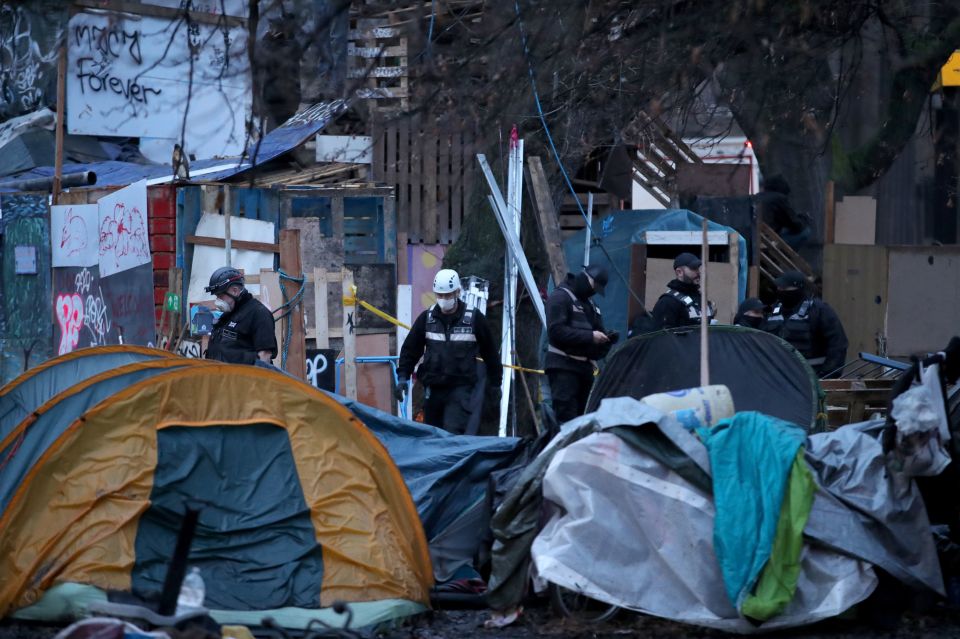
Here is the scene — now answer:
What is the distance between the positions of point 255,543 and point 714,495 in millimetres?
2461

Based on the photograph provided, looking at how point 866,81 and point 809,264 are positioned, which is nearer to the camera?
point 866,81

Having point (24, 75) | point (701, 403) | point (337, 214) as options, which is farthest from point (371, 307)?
point (24, 75)

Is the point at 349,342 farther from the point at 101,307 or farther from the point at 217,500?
the point at 217,500

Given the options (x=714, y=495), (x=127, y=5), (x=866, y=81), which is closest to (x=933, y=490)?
(x=714, y=495)

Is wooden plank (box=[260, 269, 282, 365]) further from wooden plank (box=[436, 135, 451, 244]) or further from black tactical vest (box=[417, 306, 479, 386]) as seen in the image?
wooden plank (box=[436, 135, 451, 244])

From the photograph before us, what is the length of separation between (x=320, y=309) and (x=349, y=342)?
1.64 feet

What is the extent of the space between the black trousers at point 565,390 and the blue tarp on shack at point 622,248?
3540 millimetres

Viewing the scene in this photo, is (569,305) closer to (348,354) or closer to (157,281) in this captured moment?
(348,354)

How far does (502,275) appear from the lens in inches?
492

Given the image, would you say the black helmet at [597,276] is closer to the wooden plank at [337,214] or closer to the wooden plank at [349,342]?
the wooden plank at [349,342]

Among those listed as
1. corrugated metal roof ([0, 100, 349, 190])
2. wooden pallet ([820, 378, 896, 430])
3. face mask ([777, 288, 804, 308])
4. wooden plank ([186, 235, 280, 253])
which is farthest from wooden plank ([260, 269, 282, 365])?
wooden pallet ([820, 378, 896, 430])

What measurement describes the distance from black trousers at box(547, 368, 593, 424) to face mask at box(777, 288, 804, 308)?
1.96 m

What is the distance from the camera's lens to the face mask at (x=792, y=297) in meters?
10.7

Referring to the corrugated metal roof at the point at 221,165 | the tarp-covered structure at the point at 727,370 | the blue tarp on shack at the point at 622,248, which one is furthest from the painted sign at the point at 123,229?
the tarp-covered structure at the point at 727,370
